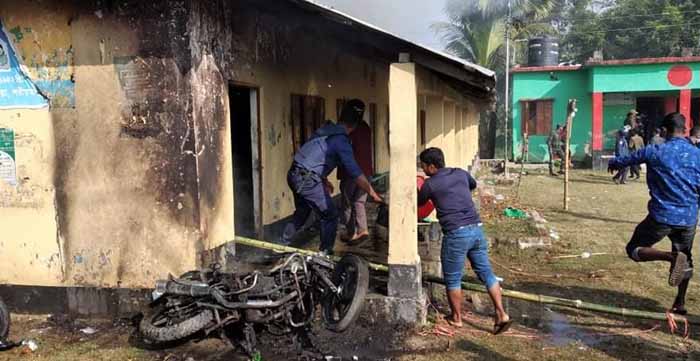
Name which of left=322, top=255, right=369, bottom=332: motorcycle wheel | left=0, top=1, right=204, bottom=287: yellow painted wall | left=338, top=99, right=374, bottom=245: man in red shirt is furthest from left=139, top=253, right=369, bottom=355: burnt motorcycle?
left=338, top=99, right=374, bottom=245: man in red shirt

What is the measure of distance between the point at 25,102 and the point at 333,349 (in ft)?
12.7

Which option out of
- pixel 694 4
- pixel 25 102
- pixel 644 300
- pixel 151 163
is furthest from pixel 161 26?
pixel 694 4

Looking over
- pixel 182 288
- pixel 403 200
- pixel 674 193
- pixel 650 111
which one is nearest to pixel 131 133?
pixel 182 288

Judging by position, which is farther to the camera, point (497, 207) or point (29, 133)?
point (497, 207)

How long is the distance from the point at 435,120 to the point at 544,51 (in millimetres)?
16994

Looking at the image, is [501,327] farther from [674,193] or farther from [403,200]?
[674,193]

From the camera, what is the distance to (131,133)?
5.56m

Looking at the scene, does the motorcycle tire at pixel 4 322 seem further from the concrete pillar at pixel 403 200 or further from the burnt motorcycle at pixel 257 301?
the concrete pillar at pixel 403 200

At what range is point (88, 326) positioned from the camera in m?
5.57

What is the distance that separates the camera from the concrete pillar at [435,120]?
920 centimetres

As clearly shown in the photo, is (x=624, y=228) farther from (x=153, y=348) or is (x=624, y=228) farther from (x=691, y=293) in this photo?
(x=153, y=348)

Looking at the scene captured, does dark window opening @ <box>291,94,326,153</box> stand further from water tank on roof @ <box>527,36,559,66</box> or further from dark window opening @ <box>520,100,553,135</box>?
water tank on roof @ <box>527,36,559,66</box>

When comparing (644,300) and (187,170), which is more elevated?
(187,170)

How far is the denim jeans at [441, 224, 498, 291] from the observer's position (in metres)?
5.11
